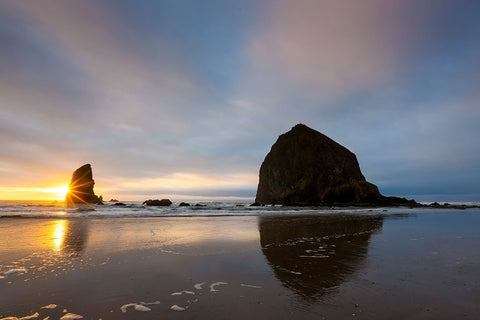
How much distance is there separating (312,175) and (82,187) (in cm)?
8063

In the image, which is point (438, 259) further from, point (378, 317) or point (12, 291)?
point (12, 291)

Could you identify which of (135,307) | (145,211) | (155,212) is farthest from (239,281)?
(145,211)

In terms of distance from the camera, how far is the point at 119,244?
12.2m

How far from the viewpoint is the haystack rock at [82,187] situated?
96.8 meters

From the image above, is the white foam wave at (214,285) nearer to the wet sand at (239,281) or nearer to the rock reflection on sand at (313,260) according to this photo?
the wet sand at (239,281)

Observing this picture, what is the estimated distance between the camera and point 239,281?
6832 mm

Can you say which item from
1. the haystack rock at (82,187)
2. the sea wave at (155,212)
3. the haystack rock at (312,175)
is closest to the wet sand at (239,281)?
the sea wave at (155,212)

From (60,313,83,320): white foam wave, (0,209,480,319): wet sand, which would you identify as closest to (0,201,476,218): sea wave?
(0,209,480,319): wet sand

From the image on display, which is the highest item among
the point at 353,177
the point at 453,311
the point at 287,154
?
the point at 287,154

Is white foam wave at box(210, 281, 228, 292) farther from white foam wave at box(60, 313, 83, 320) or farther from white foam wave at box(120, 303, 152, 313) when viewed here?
white foam wave at box(60, 313, 83, 320)

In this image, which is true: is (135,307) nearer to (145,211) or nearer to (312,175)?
(145,211)

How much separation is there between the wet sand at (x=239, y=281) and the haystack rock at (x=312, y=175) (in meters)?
70.1

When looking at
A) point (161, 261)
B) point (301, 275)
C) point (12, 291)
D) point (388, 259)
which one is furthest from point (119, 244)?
point (388, 259)

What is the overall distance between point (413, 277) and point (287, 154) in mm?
93427
